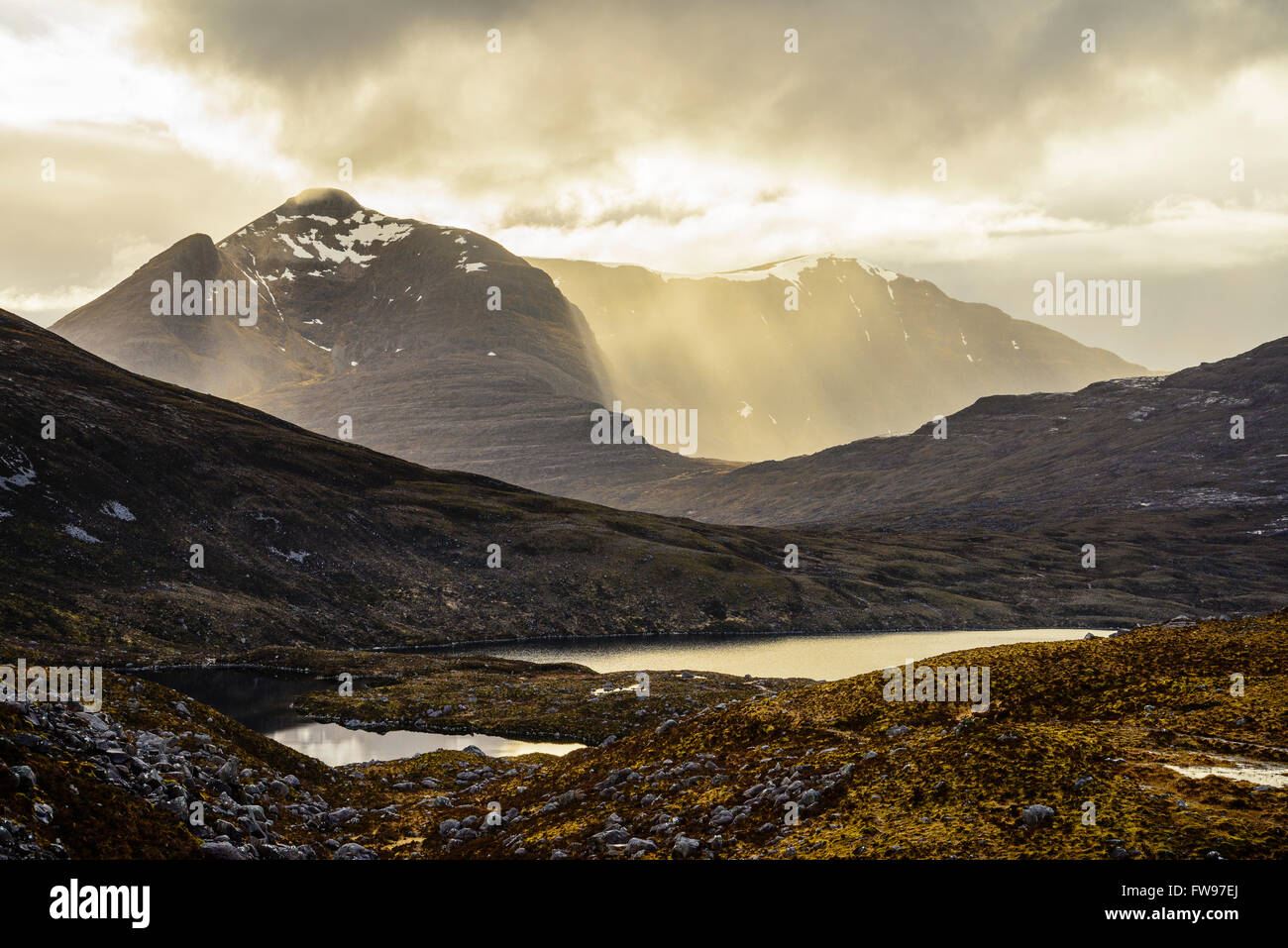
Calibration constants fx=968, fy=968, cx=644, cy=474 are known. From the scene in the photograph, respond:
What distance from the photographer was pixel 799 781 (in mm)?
25406

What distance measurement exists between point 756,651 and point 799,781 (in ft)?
392

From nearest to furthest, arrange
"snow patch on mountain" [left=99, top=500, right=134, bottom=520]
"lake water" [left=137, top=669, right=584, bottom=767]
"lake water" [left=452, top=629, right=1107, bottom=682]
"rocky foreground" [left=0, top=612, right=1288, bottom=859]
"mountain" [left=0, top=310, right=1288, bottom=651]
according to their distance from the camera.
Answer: "rocky foreground" [left=0, top=612, right=1288, bottom=859] → "lake water" [left=137, top=669, right=584, bottom=767] → "mountain" [left=0, top=310, right=1288, bottom=651] → "lake water" [left=452, top=629, right=1107, bottom=682] → "snow patch on mountain" [left=99, top=500, right=134, bottom=520]

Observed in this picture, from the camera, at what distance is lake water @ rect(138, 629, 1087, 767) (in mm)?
67500

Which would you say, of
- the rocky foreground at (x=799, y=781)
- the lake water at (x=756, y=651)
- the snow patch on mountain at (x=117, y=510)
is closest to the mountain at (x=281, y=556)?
the snow patch on mountain at (x=117, y=510)

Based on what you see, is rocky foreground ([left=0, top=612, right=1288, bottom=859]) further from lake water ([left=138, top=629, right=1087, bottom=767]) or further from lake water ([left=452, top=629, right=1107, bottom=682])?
lake water ([left=452, top=629, right=1107, bottom=682])

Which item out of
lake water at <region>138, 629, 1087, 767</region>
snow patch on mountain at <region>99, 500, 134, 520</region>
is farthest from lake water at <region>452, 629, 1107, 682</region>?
snow patch on mountain at <region>99, 500, 134, 520</region>

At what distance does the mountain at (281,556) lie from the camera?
4343 inches

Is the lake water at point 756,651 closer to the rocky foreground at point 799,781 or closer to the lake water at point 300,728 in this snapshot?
the lake water at point 300,728

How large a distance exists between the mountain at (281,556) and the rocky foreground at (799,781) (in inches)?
2628

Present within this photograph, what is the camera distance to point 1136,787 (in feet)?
67.2

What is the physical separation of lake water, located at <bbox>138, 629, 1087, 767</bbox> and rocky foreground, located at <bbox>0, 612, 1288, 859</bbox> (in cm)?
2613
